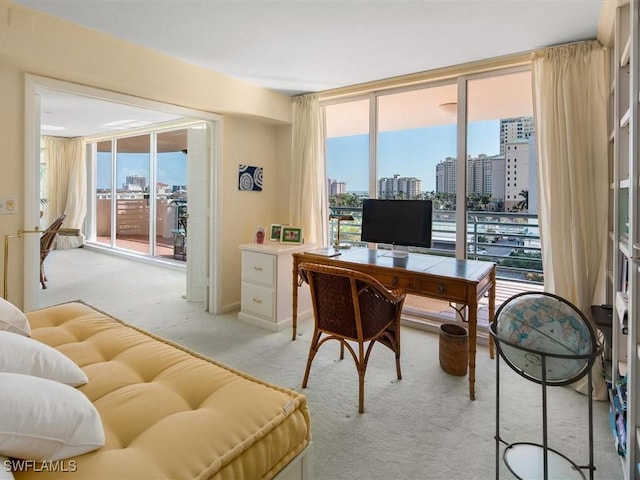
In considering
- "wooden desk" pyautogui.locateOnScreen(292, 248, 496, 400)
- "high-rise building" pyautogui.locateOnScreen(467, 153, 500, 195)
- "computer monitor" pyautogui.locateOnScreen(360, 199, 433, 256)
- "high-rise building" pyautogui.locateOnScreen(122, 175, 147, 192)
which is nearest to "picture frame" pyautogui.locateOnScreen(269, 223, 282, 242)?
"wooden desk" pyautogui.locateOnScreen(292, 248, 496, 400)

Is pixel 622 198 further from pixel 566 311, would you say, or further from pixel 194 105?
pixel 194 105

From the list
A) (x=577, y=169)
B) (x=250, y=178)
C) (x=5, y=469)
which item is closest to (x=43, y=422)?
(x=5, y=469)

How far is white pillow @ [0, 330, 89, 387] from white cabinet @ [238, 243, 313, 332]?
220 centimetres

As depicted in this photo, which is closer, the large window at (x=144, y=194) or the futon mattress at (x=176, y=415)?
the futon mattress at (x=176, y=415)

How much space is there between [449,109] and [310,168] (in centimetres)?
152

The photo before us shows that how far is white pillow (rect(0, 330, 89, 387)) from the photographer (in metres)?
1.06

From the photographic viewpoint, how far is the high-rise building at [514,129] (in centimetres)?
298

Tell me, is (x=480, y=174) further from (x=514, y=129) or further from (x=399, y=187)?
(x=399, y=187)

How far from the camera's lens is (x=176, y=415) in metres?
1.07

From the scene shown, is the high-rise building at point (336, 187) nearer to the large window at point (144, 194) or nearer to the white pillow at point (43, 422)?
the large window at point (144, 194)

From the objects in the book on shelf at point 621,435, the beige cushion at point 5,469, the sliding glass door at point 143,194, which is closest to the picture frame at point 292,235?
the book on shelf at point 621,435

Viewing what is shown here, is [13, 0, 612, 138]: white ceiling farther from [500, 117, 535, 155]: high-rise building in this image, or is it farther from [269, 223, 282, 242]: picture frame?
[269, 223, 282, 242]: picture frame

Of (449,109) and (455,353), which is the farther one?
(449,109)

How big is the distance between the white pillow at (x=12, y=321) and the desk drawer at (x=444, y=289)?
2.13 m
